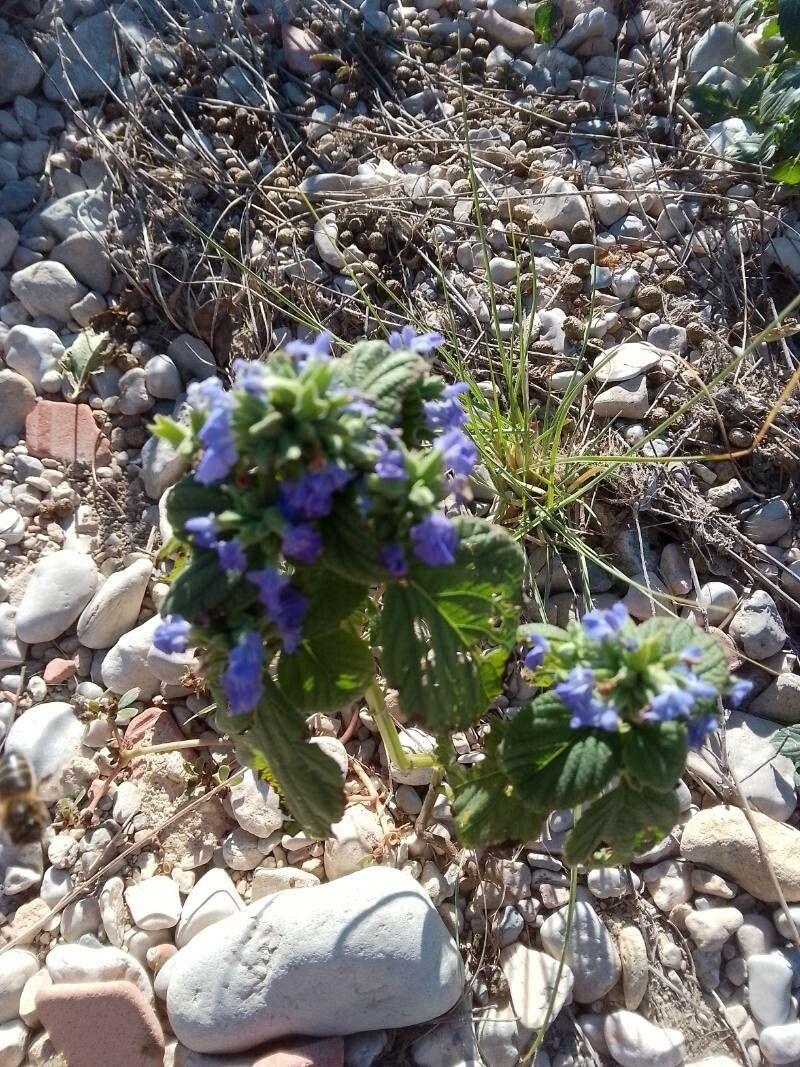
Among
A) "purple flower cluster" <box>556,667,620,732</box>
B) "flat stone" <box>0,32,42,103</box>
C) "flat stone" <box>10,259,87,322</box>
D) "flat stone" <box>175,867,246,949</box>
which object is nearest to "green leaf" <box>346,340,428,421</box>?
"purple flower cluster" <box>556,667,620,732</box>

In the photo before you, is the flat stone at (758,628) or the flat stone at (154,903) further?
the flat stone at (758,628)

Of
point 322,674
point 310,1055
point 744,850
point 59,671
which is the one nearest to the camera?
point 322,674

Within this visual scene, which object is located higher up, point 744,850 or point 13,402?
point 744,850

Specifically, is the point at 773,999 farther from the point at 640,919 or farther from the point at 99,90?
the point at 99,90

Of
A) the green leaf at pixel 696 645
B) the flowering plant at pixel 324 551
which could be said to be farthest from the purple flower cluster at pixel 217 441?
the green leaf at pixel 696 645

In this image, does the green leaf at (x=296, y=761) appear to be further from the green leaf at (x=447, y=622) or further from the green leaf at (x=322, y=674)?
the green leaf at (x=447, y=622)

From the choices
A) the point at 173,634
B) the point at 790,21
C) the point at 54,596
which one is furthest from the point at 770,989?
the point at 790,21

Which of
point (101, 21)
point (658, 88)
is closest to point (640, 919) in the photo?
point (658, 88)

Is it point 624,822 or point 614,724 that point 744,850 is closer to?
point 624,822
